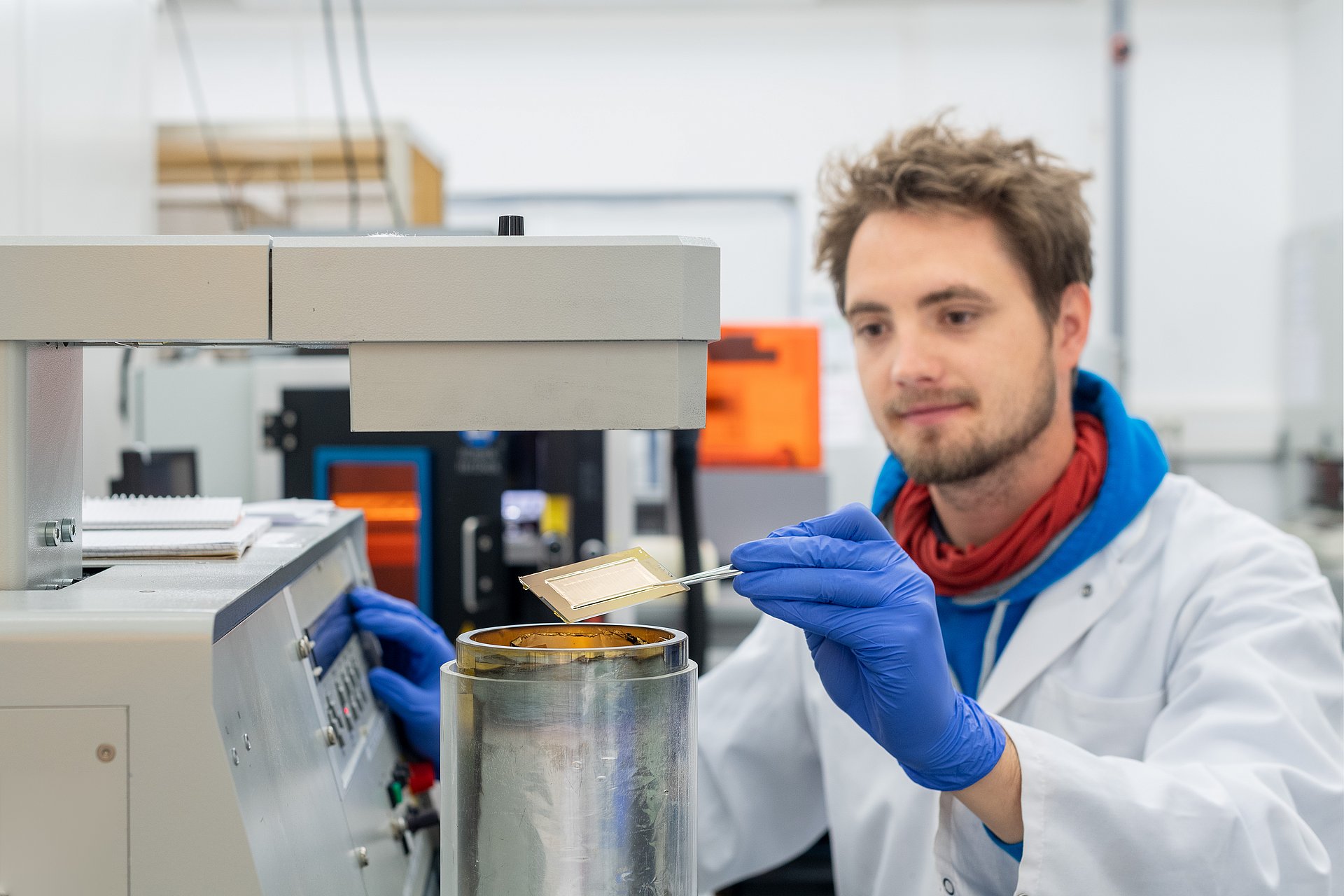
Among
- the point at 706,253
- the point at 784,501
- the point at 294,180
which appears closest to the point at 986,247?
the point at 706,253

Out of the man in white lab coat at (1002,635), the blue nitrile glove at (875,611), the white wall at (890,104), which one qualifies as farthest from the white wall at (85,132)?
the white wall at (890,104)

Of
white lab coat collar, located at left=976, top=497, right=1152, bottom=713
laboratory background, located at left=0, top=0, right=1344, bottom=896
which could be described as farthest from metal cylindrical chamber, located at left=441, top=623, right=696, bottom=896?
Result: laboratory background, located at left=0, top=0, right=1344, bottom=896

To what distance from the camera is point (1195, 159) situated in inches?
173

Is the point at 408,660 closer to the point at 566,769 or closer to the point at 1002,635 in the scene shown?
the point at 566,769

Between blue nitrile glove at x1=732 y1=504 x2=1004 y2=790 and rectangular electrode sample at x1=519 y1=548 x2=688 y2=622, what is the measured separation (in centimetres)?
9

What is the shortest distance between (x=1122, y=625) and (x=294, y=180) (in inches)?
91.2

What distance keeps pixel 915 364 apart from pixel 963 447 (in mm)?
117

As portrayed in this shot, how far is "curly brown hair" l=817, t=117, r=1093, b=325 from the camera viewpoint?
1.31 metres

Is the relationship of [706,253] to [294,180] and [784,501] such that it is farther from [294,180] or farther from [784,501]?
[294,180]

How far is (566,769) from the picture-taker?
0.59 m

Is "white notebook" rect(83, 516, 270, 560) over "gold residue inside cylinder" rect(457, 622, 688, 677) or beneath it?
over

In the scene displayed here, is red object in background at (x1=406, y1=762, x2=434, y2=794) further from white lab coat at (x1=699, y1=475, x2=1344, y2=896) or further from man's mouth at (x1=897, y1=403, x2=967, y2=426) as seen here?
man's mouth at (x1=897, y1=403, x2=967, y2=426)

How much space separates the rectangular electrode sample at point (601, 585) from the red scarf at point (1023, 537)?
595 millimetres

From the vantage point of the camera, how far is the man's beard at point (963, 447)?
1.26 metres
